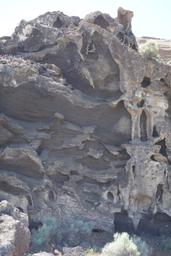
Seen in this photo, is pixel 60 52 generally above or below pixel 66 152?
above

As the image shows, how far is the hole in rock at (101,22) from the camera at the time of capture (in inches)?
668

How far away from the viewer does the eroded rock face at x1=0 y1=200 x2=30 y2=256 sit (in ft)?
29.9

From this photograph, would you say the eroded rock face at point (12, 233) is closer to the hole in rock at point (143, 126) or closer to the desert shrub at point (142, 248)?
the desert shrub at point (142, 248)

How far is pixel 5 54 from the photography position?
16.5 meters

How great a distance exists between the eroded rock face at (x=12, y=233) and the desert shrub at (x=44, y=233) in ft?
6.31

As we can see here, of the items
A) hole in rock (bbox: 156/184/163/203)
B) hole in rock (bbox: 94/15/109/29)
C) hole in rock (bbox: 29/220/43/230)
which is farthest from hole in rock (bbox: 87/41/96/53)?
hole in rock (bbox: 29/220/43/230)

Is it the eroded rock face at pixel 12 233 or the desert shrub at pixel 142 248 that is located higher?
the eroded rock face at pixel 12 233

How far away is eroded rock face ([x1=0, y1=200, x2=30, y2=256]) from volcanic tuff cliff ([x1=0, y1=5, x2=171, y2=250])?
150 inches

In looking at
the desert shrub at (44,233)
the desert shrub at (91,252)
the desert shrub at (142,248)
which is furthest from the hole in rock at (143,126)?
the desert shrub at (91,252)

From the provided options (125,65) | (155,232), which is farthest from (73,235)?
(125,65)

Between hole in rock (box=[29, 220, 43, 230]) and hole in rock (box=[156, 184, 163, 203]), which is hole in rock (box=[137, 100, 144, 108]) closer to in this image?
hole in rock (box=[156, 184, 163, 203])

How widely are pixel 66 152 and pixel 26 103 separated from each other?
2146 millimetres

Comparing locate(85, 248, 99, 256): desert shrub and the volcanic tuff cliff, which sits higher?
the volcanic tuff cliff

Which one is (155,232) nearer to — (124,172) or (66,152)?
(124,172)
